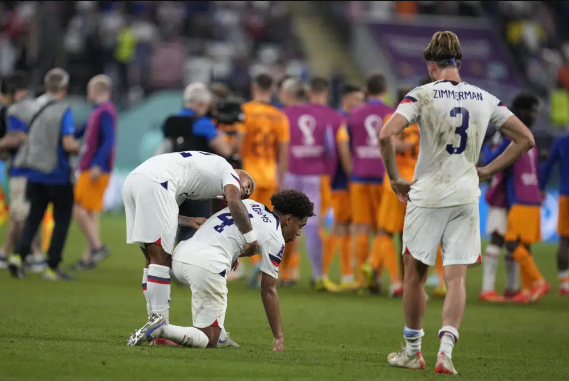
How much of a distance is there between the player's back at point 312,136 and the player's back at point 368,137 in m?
0.56

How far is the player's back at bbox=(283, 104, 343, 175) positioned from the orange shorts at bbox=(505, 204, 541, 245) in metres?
2.75

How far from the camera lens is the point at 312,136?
14.2 m

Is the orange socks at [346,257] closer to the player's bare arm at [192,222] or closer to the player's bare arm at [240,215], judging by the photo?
the player's bare arm at [192,222]

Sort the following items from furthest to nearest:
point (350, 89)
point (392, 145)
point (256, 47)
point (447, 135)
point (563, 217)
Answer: point (256, 47) → point (350, 89) → point (563, 217) → point (447, 135) → point (392, 145)

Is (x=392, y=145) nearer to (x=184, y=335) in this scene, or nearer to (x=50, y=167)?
(x=184, y=335)

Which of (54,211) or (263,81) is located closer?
(54,211)

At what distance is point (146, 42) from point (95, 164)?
46.2 feet

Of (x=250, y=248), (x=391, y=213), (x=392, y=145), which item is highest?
(x=392, y=145)

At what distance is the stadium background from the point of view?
27.0 m

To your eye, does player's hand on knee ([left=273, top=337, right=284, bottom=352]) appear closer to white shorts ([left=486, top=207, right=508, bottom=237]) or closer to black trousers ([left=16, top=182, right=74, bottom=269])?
white shorts ([left=486, top=207, right=508, bottom=237])

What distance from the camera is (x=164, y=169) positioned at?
26.4ft

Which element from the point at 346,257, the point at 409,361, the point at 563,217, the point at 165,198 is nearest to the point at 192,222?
the point at 165,198

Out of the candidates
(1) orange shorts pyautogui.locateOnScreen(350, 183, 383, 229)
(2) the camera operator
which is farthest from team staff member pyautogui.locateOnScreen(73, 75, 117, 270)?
(1) orange shorts pyautogui.locateOnScreen(350, 183, 383, 229)

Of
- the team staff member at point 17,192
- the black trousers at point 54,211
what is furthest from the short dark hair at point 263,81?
the team staff member at point 17,192
